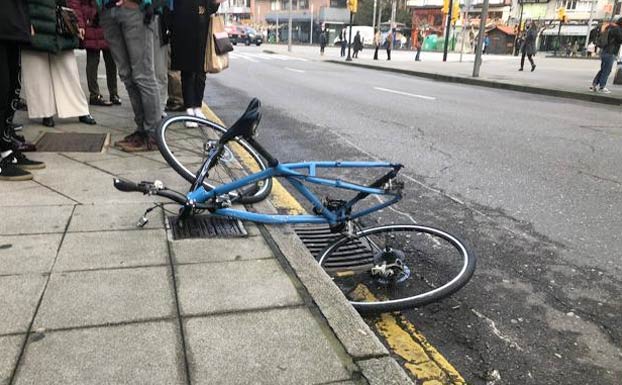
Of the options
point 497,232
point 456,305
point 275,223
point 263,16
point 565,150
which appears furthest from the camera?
point 263,16

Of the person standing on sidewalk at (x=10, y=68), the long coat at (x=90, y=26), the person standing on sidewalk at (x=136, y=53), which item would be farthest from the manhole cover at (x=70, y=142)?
the long coat at (x=90, y=26)

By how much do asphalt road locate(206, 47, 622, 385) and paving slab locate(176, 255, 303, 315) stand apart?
76 centimetres

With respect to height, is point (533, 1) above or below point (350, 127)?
above


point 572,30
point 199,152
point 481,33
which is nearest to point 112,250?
point 199,152

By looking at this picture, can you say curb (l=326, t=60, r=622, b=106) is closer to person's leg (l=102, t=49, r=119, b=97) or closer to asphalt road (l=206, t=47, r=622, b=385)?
asphalt road (l=206, t=47, r=622, b=385)

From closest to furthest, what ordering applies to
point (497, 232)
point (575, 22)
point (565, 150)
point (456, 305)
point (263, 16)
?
point (456, 305) < point (497, 232) < point (565, 150) < point (575, 22) < point (263, 16)

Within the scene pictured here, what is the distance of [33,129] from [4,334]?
426 centimetres

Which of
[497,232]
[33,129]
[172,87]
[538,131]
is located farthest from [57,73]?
[538,131]

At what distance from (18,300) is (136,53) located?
2831 millimetres

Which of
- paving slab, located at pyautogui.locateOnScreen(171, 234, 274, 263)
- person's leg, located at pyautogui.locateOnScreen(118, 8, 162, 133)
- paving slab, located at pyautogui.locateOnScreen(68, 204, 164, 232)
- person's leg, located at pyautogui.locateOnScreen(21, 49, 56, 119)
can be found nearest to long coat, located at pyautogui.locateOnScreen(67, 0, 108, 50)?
person's leg, located at pyautogui.locateOnScreen(21, 49, 56, 119)

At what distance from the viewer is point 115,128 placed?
6.23 metres

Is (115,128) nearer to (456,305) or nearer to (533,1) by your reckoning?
(456,305)

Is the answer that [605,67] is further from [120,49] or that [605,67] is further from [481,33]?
[120,49]

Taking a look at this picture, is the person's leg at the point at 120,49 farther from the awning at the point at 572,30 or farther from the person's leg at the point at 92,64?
the awning at the point at 572,30
